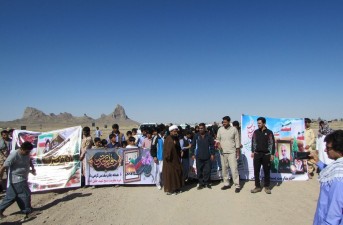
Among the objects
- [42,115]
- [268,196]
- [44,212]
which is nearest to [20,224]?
[44,212]

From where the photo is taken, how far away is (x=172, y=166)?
25.0ft

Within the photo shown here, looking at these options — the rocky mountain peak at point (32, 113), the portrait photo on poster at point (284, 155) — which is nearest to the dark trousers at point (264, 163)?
the portrait photo on poster at point (284, 155)

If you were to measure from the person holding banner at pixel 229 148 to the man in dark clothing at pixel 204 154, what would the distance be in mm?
354

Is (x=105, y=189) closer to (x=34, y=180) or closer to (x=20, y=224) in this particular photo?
(x=34, y=180)

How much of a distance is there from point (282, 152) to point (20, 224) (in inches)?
301

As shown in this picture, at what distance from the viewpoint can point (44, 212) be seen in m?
6.36

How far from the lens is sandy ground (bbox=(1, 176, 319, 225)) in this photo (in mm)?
5630

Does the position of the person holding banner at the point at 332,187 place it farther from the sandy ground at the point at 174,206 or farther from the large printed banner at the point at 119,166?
the large printed banner at the point at 119,166

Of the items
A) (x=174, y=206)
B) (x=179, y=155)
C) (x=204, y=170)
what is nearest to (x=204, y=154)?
(x=204, y=170)

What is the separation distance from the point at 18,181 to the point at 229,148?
5.38 metres

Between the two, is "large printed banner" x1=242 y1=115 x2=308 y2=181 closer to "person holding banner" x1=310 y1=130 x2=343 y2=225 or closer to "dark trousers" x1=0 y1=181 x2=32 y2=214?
"dark trousers" x1=0 y1=181 x2=32 y2=214

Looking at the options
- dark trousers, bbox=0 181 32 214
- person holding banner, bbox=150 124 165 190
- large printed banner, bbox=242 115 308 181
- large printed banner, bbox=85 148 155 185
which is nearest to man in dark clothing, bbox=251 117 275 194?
large printed banner, bbox=242 115 308 181

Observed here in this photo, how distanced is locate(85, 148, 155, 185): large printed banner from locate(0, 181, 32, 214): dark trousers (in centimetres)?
249

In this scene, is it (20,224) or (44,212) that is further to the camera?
(44,212)
